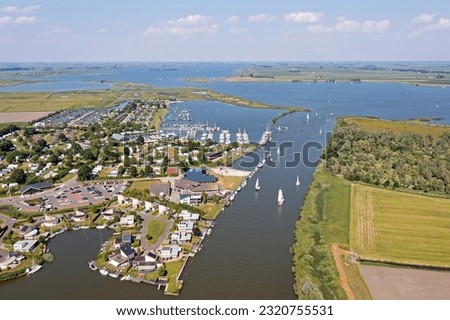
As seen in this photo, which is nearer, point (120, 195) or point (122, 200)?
point (122, 200)

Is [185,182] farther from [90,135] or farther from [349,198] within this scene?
[90,135]

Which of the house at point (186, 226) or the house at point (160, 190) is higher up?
the house at point (160, 190)

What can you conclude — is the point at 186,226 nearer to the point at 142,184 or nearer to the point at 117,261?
the point at 117,261

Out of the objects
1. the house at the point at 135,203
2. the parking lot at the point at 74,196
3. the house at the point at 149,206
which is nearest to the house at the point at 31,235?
the parking lot at the point at 74,196

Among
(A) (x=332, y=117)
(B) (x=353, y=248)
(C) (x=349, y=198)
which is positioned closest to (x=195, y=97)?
(A) (x=332, y=117)

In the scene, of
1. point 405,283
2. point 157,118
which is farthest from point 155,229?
point 157,118

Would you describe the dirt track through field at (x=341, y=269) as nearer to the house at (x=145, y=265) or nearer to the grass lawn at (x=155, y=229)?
the house at (x=145, y=265)
